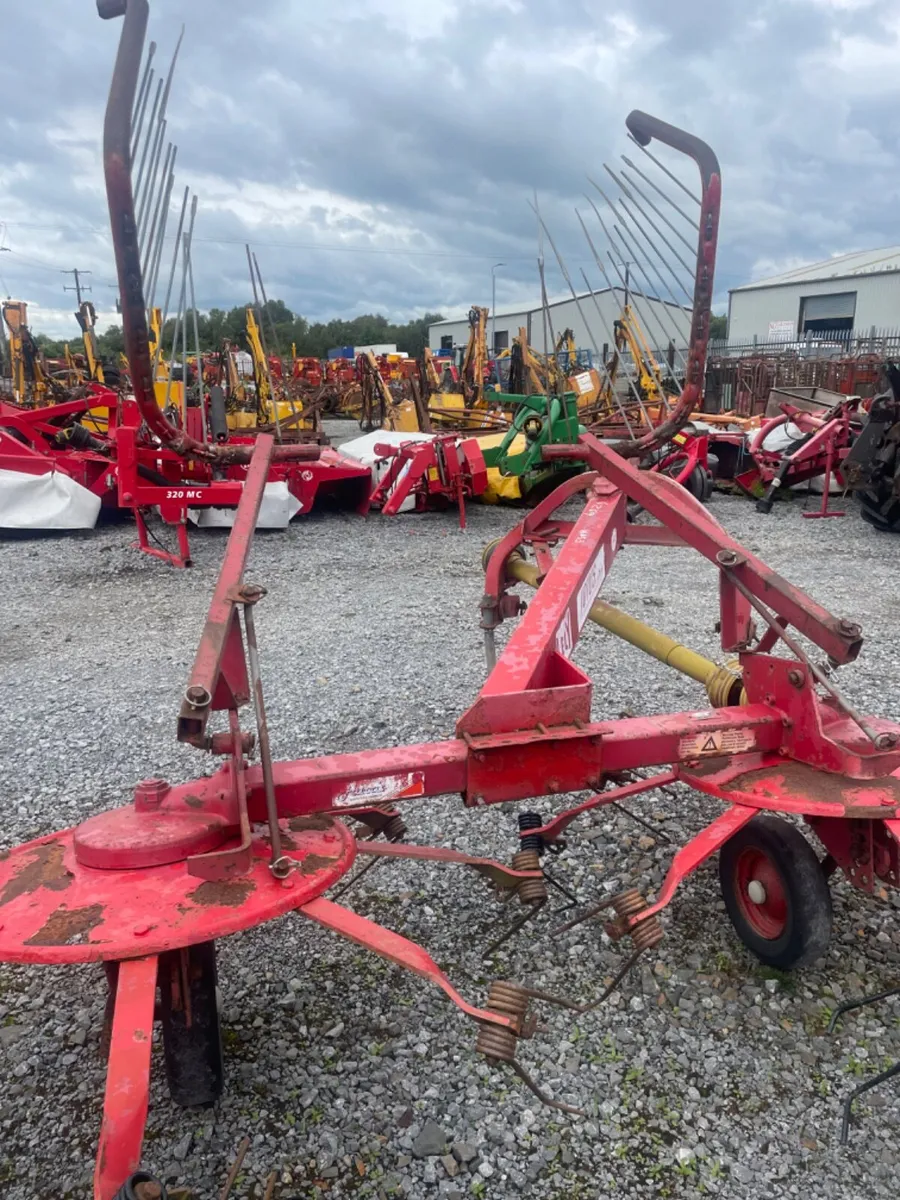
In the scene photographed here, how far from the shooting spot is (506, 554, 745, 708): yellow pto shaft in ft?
8.43

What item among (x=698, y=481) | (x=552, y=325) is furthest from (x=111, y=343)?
(x=698, y=481)

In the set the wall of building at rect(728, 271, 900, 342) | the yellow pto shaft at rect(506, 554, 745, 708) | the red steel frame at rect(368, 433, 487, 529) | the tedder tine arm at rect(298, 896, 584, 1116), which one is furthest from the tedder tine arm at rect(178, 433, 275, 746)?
the wall of building at rect(728, 271, 900, 342)

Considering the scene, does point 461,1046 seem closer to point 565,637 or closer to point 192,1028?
point 192,1028

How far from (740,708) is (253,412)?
15937 mm

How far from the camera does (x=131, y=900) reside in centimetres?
153

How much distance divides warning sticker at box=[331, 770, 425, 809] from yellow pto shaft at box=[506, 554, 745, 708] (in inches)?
44.0

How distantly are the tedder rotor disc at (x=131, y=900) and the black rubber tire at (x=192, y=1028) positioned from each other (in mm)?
152

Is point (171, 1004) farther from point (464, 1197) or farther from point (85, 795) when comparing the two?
point (85, 795)

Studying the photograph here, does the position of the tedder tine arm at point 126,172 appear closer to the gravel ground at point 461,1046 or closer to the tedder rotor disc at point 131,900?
the tedder rotor disc at point 131,900

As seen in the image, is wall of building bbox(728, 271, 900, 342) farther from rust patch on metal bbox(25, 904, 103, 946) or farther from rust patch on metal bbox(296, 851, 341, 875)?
rust patch on metal bbox(25, 904, 103, 946)

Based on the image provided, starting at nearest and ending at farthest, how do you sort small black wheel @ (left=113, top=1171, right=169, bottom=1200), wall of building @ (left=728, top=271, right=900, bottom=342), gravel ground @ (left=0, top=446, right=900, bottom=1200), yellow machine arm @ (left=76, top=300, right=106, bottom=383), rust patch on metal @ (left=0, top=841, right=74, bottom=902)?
small black wheel @ (left=113, top=1171, right=169, bottom=1200)
rust patch on metal @ (left=0, top=841, right=74, bottom=902)
gravel ground @ (left=0, top=446, right=900, bottom=1200)
yellow machine arm @ (left=76, top=300, right=106, bottom=383)
wall of building @ (left=728, top=271, right=900, bottom=342)

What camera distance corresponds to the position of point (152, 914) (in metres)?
1.48

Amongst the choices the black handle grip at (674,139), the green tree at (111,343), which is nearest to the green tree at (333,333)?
the green tree at (111,343)

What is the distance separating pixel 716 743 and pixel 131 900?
1.45 m
